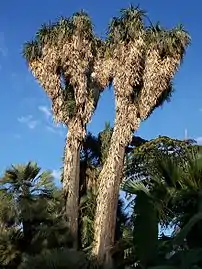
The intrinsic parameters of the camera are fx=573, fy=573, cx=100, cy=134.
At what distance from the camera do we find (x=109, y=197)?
1881cm

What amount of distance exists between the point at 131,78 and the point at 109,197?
432 centimetres

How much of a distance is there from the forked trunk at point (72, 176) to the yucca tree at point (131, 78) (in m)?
1.09

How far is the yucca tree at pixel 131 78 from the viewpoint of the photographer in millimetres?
18953

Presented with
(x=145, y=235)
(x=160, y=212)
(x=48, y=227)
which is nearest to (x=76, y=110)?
(x=48, y=227)

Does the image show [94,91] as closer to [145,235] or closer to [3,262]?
[3,262]

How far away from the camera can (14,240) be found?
51.8 feet

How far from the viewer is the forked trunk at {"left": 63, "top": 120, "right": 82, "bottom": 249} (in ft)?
64.8

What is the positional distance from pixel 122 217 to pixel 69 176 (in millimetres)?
2940

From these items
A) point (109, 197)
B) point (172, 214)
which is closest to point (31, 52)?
point (109, 197)

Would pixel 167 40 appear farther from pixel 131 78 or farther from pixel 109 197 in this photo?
pixel 109 197

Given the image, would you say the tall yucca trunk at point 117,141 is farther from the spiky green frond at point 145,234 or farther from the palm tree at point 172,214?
the spiky green frond at point 145,234

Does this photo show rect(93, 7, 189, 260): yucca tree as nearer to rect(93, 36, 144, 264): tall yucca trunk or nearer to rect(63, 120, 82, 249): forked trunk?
rect(93, 36, 144, 264): tall yucca trunk

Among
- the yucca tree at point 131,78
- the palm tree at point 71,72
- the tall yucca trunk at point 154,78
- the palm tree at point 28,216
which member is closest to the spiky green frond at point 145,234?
the palm tree at point 28,216

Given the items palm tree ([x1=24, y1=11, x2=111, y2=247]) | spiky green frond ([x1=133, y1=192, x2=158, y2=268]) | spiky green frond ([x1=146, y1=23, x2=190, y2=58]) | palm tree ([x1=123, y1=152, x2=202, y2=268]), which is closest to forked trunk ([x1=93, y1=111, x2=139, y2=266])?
palm tree ([x1=24, y1=11, x2=111, y2=247])
